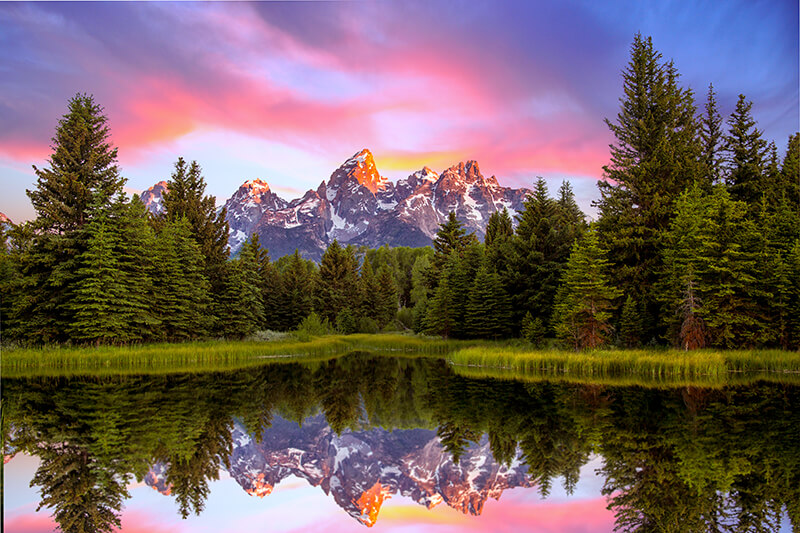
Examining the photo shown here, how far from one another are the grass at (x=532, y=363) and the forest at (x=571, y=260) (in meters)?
2.60

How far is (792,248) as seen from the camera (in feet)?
102

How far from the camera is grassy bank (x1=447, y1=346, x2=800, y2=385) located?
81.7ft

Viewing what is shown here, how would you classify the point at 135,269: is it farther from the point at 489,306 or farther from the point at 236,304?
the point at 489,306

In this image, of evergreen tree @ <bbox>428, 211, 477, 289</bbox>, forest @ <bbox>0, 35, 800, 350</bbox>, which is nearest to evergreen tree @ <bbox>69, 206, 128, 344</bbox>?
forest @ <bbox>0, 35, 800, 350</bbox>

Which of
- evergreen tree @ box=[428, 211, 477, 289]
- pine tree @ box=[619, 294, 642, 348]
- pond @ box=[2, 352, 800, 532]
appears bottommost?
pond @ box=[2, 352, 800, 532]

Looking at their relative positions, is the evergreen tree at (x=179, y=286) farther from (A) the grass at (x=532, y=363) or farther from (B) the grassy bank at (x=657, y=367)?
(B) the grassy bank at (x=657, y=367)

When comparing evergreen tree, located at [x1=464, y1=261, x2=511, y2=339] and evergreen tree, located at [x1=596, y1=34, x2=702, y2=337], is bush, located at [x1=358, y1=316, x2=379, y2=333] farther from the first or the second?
evergreen tree, located at [x1=596, y1=34, x2=702, y2=337]

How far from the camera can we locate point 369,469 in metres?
11.7

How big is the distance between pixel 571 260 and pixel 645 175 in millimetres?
11498

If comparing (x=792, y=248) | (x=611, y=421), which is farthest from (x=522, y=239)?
(x=611, y=421)

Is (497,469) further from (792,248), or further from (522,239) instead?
(522,239)

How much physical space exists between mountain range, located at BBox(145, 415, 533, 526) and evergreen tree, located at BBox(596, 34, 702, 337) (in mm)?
27226

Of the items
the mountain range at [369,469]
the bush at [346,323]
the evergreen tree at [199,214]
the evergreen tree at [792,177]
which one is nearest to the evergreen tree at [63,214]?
the evergreen tree at [199,214]

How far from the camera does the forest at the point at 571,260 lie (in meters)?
31.2
